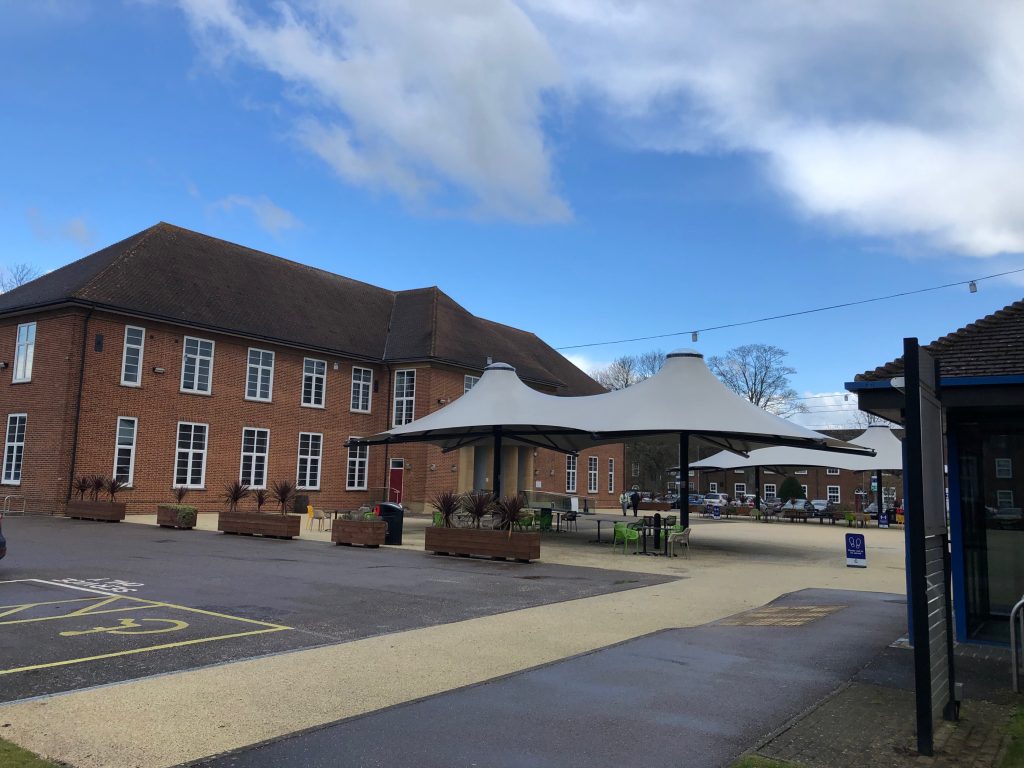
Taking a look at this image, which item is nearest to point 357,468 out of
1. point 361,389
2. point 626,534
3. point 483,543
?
point 361,389

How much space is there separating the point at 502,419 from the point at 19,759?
19.0m

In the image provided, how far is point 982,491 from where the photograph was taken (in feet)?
26.4

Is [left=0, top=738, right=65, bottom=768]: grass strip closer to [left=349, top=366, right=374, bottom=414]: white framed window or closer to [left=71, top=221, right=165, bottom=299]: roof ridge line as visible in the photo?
[left=71, top=221, right=165, bottom=299]: roof ridge line

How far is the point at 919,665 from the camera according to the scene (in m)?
4.82

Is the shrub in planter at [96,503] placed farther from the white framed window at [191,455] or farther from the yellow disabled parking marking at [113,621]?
the yellow disabled parking marking at [113,621]

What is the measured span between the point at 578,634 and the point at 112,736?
16.7 feet

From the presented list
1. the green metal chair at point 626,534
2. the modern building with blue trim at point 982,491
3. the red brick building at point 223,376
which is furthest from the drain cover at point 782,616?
the red brick building at point 223,376

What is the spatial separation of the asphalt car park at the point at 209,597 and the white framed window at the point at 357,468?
59.9ft

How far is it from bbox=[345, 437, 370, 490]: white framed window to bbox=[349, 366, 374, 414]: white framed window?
6.22 feet

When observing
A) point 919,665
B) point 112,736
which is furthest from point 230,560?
point 919,665

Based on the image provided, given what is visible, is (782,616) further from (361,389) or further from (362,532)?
(361,389)

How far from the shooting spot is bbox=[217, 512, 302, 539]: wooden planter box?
20.5 m

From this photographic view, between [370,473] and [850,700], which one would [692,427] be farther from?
[370,473]

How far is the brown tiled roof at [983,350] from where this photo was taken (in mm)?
7395
